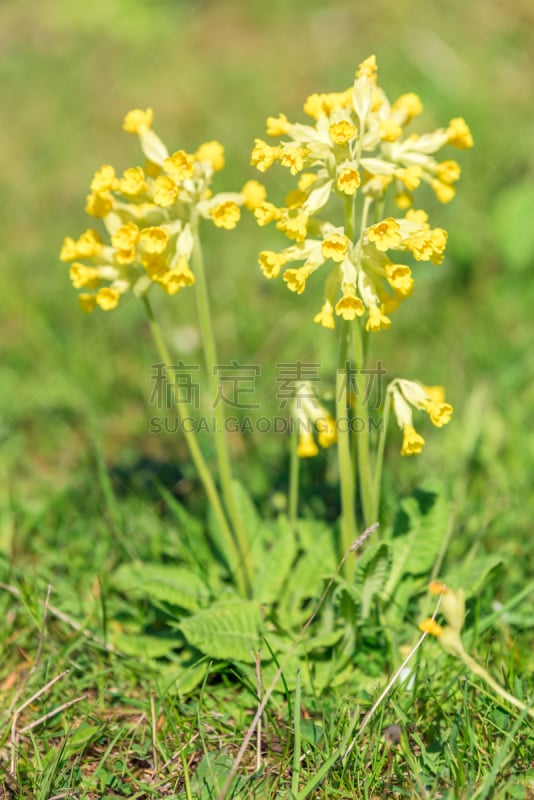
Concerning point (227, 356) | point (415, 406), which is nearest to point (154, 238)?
point (415, 406)

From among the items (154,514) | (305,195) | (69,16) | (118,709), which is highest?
(69,16)

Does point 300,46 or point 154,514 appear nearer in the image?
point 154,514

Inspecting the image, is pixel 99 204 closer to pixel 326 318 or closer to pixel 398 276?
pixel 326 318

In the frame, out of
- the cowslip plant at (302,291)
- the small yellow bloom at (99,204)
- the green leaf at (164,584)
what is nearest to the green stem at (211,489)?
the cowslip plant at (302,291)

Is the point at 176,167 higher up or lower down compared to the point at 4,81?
lower down

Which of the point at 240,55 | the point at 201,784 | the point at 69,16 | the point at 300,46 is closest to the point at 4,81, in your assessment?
the point at 69,16

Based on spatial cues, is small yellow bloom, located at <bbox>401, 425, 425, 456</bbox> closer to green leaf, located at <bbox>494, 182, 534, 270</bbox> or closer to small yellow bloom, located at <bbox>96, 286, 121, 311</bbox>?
small yellow bloom, located at <bbox>96, 286, 121, 311</bbox>

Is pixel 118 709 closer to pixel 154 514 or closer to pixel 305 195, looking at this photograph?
pixel 154 514

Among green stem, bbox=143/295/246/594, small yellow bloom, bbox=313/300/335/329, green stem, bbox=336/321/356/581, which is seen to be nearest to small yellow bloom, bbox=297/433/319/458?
green stem, bbox=336/321/356/581
